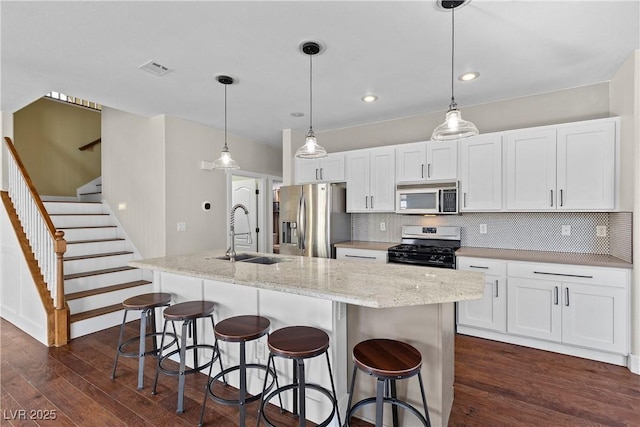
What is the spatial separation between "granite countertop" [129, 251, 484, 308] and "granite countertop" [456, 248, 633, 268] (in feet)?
4.32

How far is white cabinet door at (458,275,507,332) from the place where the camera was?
307cm

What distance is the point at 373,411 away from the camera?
1.93 meters

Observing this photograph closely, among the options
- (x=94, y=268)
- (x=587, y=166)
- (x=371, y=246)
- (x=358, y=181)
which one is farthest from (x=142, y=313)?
(x=587, y=166)

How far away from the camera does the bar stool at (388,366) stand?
1423 mm

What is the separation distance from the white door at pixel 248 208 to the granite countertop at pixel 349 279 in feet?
10.1

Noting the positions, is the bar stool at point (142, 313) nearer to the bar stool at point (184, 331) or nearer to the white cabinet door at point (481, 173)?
the bar stool at point (184, 331)

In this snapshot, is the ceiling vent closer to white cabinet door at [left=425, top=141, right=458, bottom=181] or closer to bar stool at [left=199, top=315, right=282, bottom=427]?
bar stool at [left=199, top=315, right=282, bottom=427]

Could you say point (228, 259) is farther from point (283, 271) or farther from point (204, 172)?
point (204, 172)

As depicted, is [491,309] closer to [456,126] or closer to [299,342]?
[456,126]

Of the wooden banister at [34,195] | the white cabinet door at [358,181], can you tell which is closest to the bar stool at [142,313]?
the wooden banister at [34,195]

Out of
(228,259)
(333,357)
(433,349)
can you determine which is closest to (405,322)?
(433,349)

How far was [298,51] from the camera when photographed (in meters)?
2.44

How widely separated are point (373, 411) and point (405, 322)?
2.05ft

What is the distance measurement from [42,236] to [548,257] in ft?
17.2
